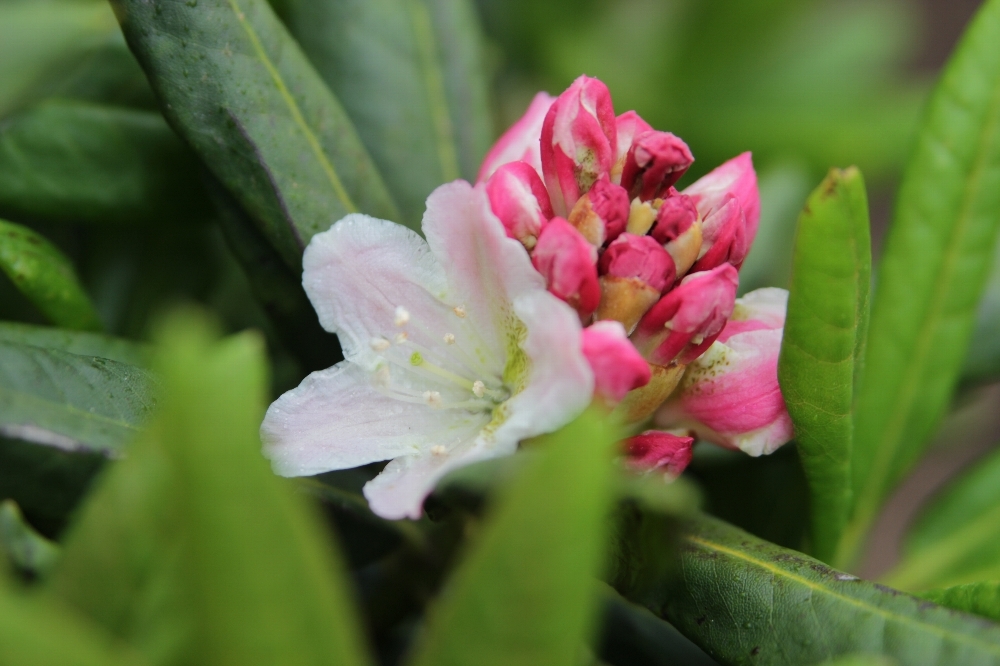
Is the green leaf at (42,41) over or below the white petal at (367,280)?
over

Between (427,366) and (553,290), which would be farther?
(427,366)

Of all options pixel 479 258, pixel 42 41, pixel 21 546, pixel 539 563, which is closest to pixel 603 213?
pixel 479 258

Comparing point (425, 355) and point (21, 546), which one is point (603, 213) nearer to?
point (425, 355)

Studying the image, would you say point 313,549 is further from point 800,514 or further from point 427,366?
point 800,514

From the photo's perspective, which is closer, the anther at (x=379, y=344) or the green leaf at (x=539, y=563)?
the green leaf at (x=539, y=563)

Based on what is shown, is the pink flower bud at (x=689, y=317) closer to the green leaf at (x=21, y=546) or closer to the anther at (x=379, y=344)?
the anther at (x=379, y=344)

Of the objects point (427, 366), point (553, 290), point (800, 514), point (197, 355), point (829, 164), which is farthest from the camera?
point (829, 164)

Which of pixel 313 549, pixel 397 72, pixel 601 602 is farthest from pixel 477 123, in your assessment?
pixel 313 549

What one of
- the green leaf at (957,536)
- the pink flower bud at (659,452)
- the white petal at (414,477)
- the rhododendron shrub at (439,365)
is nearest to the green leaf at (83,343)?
the rhododendron shrub at (439,365)
